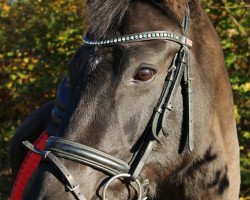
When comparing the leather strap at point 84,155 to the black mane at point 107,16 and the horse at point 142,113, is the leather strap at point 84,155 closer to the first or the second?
the horse at point 142,113

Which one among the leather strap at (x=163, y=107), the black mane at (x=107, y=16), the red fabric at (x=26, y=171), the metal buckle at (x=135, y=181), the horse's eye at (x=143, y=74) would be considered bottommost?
the red fabric at (x=26, y=171)

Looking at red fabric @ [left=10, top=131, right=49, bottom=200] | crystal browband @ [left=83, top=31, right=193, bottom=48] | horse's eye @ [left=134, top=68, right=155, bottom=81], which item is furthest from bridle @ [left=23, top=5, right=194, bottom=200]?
red fabric @ [left=10, top=131, right=49, bottom=200]

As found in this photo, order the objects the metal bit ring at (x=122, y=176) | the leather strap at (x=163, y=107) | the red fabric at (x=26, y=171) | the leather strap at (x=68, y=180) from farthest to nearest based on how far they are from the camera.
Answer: the red fabric at (x=26, y=171), the leather strap at (x=163, y=107), the metal bit ring at (x=122, y=176), the leather strap at (x=68, y=180)

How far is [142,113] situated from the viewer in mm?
2482

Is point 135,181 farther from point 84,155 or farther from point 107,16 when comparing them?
point 107,16

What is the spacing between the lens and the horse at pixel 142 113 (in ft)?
7.73

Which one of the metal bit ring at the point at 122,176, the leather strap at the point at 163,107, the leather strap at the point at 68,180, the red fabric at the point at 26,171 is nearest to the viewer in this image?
the leather strap at the point at 68,180

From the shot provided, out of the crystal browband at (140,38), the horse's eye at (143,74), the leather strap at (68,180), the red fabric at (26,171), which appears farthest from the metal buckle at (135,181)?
the red fabric at (26,171)

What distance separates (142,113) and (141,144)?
0.51ft

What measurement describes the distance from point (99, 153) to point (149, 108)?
36 centimetres

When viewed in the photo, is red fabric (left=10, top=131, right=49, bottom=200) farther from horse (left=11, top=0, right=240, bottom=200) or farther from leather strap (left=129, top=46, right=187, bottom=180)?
leather strap (left=129, top=46, right=187, bottom=180)

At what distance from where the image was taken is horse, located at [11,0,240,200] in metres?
2.36

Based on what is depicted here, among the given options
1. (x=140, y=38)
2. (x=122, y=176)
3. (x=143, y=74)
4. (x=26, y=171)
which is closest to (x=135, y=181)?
(x=122, y=176)

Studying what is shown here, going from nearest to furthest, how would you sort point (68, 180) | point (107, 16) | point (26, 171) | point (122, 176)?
point (68, 180) < point (122, 176) < point (107, 16) < point (26, 171)
